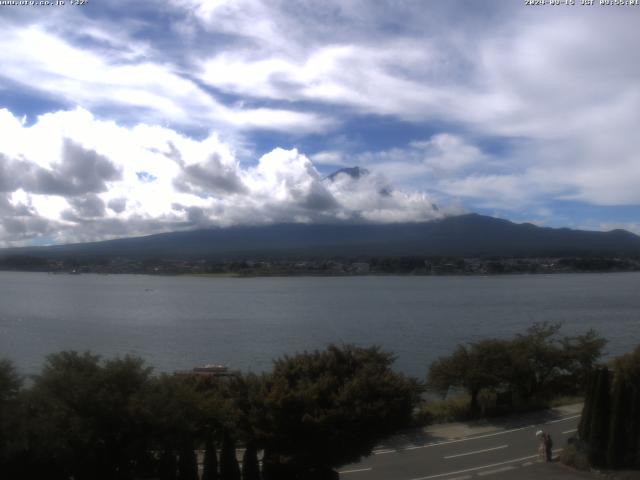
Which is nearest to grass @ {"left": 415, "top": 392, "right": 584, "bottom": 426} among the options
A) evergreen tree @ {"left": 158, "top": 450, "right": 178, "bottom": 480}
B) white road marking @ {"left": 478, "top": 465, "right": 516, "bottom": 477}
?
white road marking @ {"left": 478, "top": 465, "right": 516, "bottom": 477}

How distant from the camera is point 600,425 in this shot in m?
12.7

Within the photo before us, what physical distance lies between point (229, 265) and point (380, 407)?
10998 centimetres

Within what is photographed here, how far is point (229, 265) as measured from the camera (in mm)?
119188

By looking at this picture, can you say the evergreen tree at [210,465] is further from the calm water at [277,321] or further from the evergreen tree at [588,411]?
the calm water at [277,321]

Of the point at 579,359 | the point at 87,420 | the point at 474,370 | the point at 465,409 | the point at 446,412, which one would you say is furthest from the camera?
the point at 579,359

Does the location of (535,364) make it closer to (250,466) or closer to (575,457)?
(575,457)

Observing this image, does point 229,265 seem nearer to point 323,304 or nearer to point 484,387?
point 323,304

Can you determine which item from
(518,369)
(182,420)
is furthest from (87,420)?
(518,369)

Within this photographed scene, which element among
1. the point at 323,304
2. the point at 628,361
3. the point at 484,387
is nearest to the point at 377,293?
the point at 323,304

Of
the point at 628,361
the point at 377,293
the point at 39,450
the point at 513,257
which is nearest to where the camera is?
the point at 39,450

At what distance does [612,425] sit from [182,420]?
25.4ft

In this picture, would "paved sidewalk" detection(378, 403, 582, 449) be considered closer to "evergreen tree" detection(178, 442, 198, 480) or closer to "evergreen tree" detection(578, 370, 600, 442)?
"evergreen tree" detection(578, 370, 600, 442)

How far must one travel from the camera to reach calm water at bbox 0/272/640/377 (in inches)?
1379

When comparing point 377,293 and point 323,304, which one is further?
point 377,293
